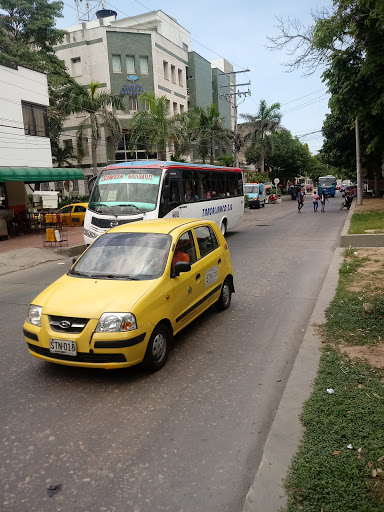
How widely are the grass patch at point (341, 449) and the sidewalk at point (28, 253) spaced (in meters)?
10.6

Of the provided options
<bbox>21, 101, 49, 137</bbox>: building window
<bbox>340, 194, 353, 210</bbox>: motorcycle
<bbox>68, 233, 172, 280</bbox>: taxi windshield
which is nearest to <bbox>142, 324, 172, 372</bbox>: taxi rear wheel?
<bbox>68, 233, 172, 280</bbox>: taxi windshield

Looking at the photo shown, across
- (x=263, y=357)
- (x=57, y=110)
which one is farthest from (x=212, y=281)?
A: (x=57, y=110)

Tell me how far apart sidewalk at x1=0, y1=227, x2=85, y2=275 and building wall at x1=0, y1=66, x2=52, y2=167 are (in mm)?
4960

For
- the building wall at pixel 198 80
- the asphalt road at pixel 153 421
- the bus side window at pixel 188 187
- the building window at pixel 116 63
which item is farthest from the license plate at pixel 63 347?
the building wall at pixel 198 80

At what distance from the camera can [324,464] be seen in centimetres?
301

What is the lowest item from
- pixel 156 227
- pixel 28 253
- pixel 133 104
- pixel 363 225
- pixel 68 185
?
pixel 28 253

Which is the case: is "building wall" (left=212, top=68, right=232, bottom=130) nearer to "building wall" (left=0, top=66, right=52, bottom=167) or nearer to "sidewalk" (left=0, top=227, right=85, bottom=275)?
"building wall" (left=0, top=66, right=52, bottom=167)

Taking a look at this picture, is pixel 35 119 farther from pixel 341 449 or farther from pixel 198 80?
pixel 198 80

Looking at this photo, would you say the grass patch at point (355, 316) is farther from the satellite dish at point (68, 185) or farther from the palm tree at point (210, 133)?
the satellite dish at point (68, 185)

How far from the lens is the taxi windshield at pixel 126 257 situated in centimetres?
527

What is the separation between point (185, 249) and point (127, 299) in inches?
59.9

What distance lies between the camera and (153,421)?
3.91m

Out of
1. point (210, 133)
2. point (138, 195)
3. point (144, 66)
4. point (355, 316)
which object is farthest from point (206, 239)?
point (144, 66)

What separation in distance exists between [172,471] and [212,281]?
353 centimetres
